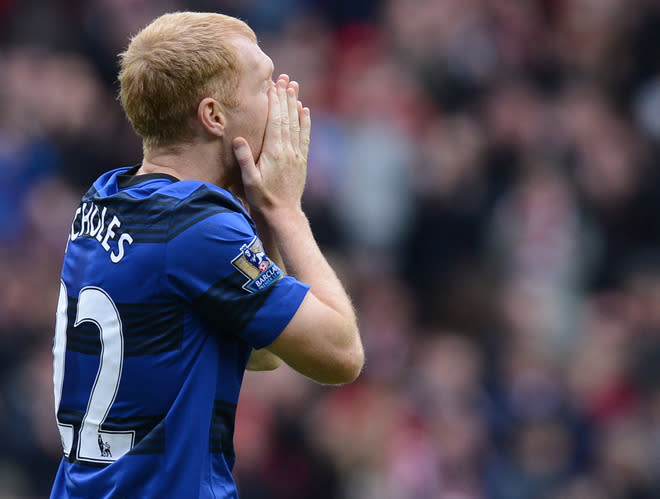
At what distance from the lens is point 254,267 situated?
3.00 m

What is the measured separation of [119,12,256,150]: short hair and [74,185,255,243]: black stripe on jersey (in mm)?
215

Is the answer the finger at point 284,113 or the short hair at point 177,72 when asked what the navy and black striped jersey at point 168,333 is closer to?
the short hair at point 177,72

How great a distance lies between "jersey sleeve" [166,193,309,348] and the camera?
116 inches

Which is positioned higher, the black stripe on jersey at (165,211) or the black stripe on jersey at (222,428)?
the black stripe on jersey at (165,211)

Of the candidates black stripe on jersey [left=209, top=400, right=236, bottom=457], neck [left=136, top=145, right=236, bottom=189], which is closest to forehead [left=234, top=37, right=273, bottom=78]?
neck [left=136, top=145, right=236, bottom=189]

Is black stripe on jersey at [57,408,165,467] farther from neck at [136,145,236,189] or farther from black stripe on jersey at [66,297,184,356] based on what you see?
neck at [136,145,236,189]

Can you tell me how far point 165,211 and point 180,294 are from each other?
0.22 meters

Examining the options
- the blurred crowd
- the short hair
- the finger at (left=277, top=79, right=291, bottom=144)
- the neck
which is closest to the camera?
the short hair

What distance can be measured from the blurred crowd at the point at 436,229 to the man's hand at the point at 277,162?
491 cm

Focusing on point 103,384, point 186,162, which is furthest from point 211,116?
point 103,384

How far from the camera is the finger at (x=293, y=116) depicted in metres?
3.34

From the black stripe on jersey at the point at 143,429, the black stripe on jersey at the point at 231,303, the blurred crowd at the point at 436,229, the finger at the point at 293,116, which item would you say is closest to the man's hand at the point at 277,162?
the finger at the point at 293,116

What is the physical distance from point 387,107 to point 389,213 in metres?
1.01

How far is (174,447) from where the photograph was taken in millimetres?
2961
